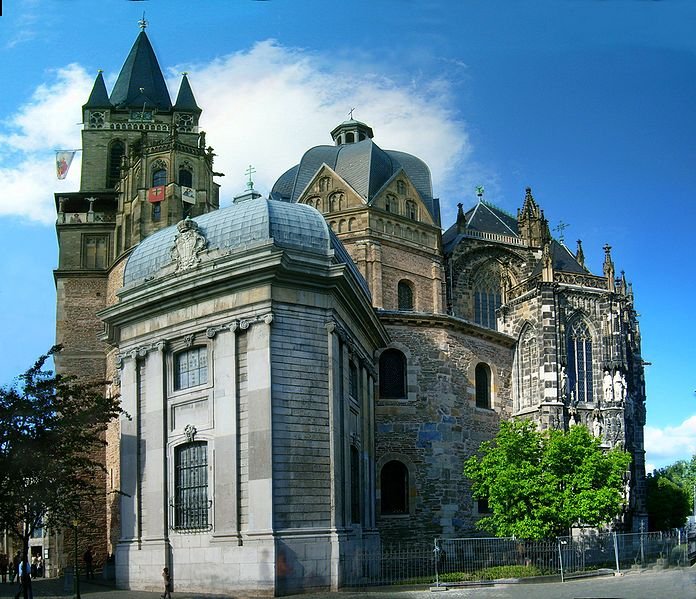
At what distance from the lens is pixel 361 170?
5141 cm

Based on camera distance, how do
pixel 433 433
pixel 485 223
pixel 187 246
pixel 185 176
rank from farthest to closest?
pixel 485 223
pixel 185 176
pixel 433 433
pixel 187 246

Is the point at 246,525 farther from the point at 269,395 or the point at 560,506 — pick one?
the point at 560,506

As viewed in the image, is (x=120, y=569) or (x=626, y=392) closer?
(x=120, y=569)

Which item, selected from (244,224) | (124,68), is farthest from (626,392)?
(124,68)

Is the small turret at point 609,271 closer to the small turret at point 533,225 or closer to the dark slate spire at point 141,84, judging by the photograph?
the small turret at point 533,225

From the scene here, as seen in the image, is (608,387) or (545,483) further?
(608,387)

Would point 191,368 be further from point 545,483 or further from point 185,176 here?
point 185,176

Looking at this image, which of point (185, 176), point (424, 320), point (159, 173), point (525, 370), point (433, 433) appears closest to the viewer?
point (433, 433)

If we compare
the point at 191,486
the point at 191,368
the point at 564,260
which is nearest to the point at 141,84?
the point at 564,260

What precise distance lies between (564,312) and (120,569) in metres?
28.3

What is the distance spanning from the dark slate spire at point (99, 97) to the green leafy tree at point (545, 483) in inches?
1339

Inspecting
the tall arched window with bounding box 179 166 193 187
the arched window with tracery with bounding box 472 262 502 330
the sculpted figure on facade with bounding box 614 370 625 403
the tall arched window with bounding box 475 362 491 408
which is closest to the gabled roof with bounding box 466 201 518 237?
the arched window with tracery with bounding box 472 262 502 330

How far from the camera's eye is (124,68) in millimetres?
60750

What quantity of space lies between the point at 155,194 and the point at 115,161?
988cm
